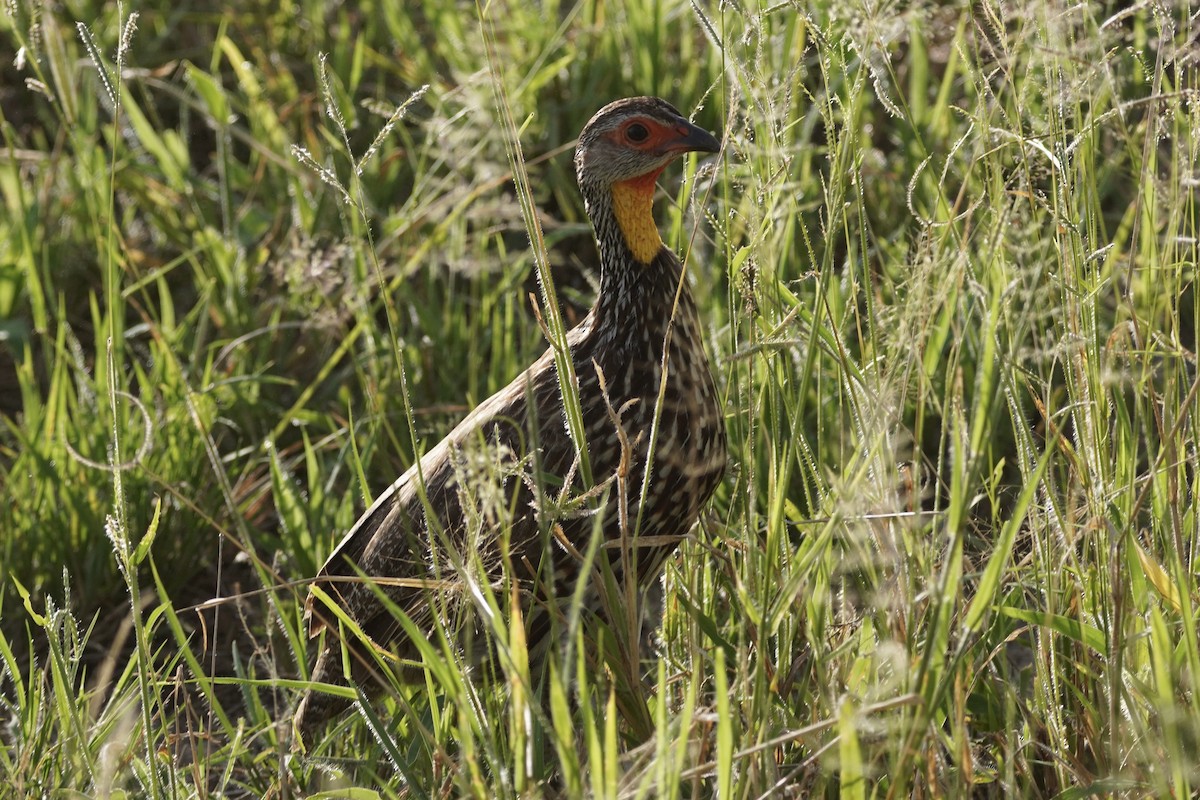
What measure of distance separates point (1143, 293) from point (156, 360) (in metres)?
2.39

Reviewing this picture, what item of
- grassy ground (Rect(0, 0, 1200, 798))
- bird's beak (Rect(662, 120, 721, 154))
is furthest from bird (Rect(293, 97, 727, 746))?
grassy ground (Rect(0, 0, 1200, 798))

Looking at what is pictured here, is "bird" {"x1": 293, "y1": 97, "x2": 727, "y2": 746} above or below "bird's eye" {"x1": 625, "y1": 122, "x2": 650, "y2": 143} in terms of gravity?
below

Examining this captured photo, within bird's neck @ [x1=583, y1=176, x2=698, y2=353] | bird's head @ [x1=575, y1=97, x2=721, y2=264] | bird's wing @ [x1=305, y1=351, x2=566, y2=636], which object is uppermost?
bird's head @ [x1=575, y1=97, x2=721, y2=264]

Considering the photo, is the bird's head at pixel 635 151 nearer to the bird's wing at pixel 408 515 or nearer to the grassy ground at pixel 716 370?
the grassy ground at pixel 716 370

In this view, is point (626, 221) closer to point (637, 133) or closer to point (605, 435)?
point (637, 133)

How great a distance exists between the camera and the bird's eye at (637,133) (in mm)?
2939

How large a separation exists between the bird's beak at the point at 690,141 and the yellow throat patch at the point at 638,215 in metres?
0.07

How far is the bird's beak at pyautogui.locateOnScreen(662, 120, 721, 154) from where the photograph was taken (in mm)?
2934

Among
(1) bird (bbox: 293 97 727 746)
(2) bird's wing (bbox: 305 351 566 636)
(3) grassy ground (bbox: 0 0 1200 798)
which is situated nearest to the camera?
(3) grassy ground (bbox: 0 0 1200 798)

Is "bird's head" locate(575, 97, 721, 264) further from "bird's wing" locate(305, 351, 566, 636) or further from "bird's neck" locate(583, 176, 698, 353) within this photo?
"bird's wing" locate(305, 351, 566, 636)

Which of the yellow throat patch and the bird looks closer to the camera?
the bird

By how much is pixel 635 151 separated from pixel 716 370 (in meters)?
0.51

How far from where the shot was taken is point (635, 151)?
9.65ft

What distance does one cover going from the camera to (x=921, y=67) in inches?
163
